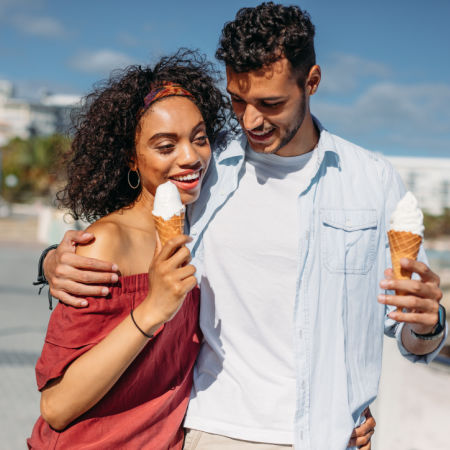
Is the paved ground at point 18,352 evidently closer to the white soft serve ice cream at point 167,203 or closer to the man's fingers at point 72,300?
the man's fingers at point 72,300

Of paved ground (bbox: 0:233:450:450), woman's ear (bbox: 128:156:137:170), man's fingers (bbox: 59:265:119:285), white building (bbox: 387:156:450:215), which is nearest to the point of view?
man's fingers (bbox: 59:265:119:285)

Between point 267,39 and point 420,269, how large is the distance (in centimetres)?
115

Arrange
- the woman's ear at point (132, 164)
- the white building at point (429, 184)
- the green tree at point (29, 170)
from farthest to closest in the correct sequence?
the green tree at point (29, 170), the white building at point (429, 184), the woman's ear at point (132, 164)

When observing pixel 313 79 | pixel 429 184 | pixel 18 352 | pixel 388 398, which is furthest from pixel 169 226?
pixel 429 184

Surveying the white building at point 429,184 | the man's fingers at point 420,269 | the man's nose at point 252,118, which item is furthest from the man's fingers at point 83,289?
the white building at point 429,184

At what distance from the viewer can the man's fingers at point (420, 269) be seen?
1.73 metres

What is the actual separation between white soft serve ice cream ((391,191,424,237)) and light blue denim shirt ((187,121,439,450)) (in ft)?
1.22

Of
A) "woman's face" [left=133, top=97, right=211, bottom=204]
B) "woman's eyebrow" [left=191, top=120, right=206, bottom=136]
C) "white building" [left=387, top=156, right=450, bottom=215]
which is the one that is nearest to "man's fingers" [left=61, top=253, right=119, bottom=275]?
"woman's face" [left=133, top=97, right=211, bottom=204]

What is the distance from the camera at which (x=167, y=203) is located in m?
2.04

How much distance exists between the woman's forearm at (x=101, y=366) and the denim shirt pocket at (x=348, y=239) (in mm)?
790

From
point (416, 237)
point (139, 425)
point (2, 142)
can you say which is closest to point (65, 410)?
point (139, 425)

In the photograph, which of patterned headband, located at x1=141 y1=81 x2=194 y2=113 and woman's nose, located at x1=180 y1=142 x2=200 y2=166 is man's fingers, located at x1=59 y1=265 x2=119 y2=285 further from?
patterned headband, located at x1=141 y1=81 x2=194 y2=113

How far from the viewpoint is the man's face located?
2.30 meters

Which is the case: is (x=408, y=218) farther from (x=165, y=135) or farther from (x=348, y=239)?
(x=165, y=135)
